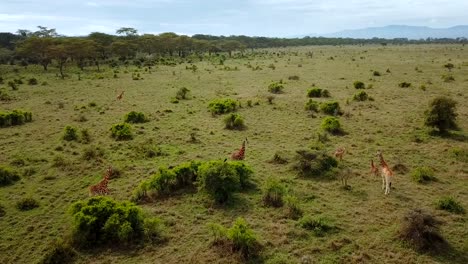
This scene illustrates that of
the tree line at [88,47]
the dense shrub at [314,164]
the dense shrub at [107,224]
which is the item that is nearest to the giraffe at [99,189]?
the dense shrub at [107,224]

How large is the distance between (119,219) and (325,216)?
687 centimetres

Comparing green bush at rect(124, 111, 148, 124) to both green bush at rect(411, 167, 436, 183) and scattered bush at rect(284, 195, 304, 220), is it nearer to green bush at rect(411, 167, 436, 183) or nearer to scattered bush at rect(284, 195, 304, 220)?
scattered bush at rect(284, 195, 304, 220)

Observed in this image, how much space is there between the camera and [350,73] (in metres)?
52.9

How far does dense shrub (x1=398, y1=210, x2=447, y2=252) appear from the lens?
11.3 metres

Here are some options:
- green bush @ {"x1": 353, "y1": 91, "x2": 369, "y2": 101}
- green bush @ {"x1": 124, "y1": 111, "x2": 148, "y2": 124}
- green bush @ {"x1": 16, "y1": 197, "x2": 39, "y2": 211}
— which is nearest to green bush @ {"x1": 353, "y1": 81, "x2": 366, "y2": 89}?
green bush @ {"x1": 353, "y1": 91, "x2": 369, "y2": 101}

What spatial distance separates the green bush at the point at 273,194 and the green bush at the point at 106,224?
4.61 metres

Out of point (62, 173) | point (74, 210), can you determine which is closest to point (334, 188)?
point (74, 210)

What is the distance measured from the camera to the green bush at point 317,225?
12.5 m

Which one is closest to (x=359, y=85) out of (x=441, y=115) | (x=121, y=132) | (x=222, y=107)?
(x=441, y=115)

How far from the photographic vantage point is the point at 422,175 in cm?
1644

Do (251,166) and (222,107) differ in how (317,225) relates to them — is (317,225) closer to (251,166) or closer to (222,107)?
(251,166)

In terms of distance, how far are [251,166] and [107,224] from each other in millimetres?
8068

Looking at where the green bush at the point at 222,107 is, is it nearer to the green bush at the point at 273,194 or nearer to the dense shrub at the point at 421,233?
the green bush at the point at 273,194

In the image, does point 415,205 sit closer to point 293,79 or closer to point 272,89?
point 272,89
